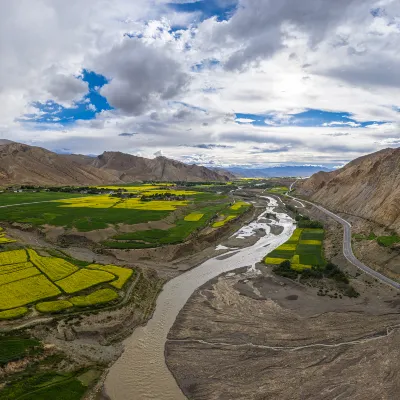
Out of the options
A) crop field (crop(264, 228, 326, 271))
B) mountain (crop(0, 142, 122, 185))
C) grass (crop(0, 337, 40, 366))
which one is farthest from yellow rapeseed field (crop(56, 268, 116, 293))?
mountain (crop(0, 142, 122, 185))

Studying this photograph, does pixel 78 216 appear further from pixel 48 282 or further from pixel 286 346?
pixel 286 346

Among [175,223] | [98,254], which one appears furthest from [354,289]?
[175,223]

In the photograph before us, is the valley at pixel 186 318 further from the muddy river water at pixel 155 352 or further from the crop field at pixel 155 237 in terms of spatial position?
the crop field at pixel 155 237

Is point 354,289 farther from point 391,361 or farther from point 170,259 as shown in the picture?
point 170,259

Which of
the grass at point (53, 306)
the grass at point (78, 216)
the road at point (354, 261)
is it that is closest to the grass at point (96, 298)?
the grass at point (53, 306)

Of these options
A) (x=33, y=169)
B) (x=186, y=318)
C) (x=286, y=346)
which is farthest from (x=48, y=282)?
(x=33, y=169)
